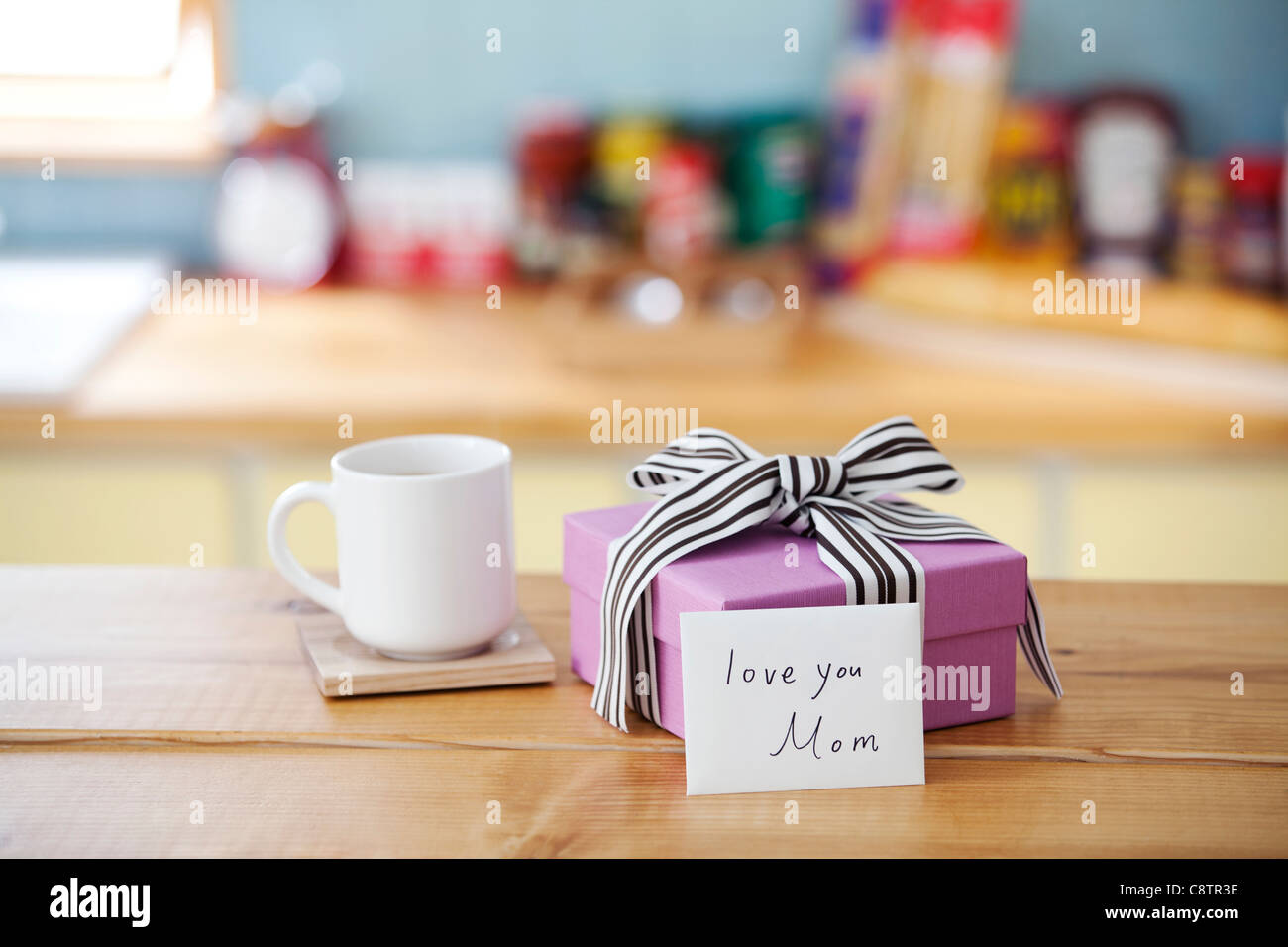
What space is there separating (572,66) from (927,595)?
1.83 meters

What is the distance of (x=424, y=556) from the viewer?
0.73m

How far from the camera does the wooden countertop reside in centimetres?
172

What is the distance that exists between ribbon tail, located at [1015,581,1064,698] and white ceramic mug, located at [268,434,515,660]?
269mm

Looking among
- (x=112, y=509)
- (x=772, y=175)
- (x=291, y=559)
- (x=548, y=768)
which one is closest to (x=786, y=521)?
(x=548, y=768)

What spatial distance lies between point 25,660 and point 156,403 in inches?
39.8

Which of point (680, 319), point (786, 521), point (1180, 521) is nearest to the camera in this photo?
point (786, 521)

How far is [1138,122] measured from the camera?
2.19m

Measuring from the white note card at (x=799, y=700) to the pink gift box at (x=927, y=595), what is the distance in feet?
0.05

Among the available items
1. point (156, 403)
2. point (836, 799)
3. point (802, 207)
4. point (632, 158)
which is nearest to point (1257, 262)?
point (802, 207)

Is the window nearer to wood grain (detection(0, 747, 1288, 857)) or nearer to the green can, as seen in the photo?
the green can

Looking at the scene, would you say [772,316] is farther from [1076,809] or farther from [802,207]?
[1076,809]

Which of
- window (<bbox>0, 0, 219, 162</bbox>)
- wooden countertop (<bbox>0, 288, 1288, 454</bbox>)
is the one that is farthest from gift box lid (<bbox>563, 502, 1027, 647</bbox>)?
window (<bbox>0, 0, 219, 162</bbox>)

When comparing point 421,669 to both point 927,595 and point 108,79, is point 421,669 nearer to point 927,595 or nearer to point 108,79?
point 927,595

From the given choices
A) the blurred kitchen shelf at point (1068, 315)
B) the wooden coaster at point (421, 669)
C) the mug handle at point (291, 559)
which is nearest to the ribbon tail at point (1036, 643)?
the wooden coaster at point (421, 669)
